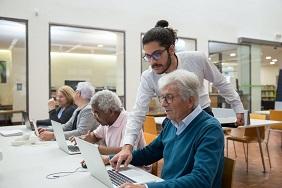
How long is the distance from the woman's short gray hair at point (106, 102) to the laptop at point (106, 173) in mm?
594

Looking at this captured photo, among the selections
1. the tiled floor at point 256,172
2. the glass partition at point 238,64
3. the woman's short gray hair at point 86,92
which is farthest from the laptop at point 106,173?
the glass partition at point 238,64

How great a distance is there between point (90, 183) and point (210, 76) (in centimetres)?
122

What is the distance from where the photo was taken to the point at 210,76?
226 cm

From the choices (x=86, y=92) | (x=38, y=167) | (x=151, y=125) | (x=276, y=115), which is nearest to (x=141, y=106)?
(x=38, y=167)

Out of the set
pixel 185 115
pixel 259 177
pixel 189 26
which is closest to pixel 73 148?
pixel 185 115

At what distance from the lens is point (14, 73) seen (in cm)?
548

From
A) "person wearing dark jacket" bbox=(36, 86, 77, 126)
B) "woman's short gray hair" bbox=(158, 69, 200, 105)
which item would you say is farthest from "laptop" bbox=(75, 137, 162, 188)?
"person wearing dark jacket" bbox=(36, 86, 77, 126)

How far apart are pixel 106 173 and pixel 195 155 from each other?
38 cm

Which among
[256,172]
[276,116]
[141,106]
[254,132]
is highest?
[141,106]

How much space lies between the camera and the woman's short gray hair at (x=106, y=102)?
6.96ft

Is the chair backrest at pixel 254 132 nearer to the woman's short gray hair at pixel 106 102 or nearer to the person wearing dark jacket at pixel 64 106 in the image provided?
the person wearing dark jacket at pixel 64 106

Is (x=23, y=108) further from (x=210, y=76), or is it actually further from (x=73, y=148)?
(x=210, y=76)

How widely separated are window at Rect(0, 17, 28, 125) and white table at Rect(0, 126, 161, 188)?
3.10 m

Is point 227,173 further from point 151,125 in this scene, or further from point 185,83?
point 151,125
